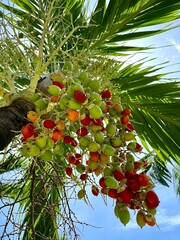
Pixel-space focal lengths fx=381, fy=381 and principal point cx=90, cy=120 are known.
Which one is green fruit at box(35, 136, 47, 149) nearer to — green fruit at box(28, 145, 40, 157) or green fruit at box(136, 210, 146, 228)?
green fruit at box(28, 145, 40, 157)

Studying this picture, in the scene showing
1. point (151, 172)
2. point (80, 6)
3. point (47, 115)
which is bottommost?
point (47, 115)

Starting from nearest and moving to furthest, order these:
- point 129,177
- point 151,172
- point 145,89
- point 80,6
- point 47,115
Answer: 1. point 129,177
2. point 47,115
3. point 145,89
4. point 80,6
5. point 151,172

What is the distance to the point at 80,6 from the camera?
12.0 feet

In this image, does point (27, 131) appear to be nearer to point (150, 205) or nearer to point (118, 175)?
point (118, 175)

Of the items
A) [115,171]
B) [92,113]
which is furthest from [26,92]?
[115,171]

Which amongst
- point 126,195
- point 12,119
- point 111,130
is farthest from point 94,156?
point 12,119

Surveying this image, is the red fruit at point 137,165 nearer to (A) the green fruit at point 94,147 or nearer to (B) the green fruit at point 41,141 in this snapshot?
(A) the green fruit at point 94,147

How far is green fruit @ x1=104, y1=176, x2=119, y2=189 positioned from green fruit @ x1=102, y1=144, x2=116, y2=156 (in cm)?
9

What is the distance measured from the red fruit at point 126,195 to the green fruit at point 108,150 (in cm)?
16

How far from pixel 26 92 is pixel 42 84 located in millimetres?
199

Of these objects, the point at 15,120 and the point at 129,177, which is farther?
the point at 15,120

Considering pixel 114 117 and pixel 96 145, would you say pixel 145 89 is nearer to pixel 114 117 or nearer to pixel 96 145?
pixel 114 117

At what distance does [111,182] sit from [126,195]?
0.07 m

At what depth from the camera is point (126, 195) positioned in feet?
4.03
